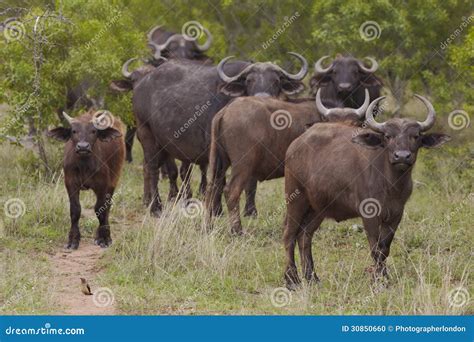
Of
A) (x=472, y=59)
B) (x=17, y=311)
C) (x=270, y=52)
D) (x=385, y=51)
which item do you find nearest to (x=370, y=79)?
(x=472, y=59)

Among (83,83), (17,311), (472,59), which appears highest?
(472,59)

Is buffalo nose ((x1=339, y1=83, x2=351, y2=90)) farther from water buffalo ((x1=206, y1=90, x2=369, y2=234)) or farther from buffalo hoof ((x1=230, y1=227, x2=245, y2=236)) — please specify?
buffalo hoof ((x1=230, y1=227, x2=245, y2=236))

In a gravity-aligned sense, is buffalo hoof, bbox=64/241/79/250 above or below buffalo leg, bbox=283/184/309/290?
below


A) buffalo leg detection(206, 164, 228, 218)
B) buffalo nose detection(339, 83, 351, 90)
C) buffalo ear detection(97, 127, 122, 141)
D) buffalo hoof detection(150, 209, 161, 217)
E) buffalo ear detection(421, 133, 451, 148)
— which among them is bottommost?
buffalo hoof detection(150, 209, 161, 217)

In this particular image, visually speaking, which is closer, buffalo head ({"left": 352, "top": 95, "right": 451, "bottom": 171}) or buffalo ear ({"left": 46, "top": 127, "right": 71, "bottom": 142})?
buffalo head ({"left": 352, "top": 95, "right": 451, "bottom": 171})

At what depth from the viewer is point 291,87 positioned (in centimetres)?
1447

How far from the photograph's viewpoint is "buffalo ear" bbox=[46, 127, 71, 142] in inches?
474

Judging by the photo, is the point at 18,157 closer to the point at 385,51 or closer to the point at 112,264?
the point at 112,264

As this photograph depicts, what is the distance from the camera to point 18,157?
645 inches

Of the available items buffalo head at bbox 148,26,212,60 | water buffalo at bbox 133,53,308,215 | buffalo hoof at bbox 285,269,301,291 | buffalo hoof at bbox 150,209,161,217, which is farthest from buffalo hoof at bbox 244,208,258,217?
buffalo head at bbox 148,26,212,60

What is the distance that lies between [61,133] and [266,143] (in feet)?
8.34

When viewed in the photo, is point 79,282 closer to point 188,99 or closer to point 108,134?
point 108,134

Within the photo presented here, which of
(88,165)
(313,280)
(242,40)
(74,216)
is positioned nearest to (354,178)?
(313,280)

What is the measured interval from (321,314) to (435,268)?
7.46ft
